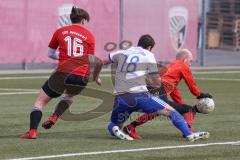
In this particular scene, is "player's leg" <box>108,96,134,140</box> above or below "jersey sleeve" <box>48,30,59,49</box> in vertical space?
below

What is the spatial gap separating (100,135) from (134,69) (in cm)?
123

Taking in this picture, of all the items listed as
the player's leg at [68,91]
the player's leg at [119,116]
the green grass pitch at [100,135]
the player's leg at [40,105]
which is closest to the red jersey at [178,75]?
the green grass pitch at [100,135]

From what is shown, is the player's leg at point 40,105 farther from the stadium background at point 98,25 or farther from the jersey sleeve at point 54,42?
the stadium background at point 98,25

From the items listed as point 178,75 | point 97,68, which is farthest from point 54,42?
point 178,75

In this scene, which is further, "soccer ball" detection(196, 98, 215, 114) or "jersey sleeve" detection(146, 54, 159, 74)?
"soccer ball" detection(196, 98, 215, 114)

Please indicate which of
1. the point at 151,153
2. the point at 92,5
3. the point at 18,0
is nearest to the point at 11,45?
the point at 18,0

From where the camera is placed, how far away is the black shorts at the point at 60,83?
12.3 m

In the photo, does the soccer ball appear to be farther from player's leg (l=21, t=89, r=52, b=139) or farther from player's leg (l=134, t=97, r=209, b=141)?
player's leg (l=21, t=89, r=52, b=139)

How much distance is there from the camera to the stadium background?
2723 centimetres

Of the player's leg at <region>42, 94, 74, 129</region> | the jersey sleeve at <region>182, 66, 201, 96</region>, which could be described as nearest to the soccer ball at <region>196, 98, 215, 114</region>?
the jersey sleeve at <region>182, 66, 201, 96</region>

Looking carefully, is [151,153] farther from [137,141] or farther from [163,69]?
[163,69]

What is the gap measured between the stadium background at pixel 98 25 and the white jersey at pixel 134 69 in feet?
49.4

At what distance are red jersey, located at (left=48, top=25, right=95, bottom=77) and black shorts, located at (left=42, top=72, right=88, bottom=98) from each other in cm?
7

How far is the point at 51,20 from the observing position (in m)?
27.8
